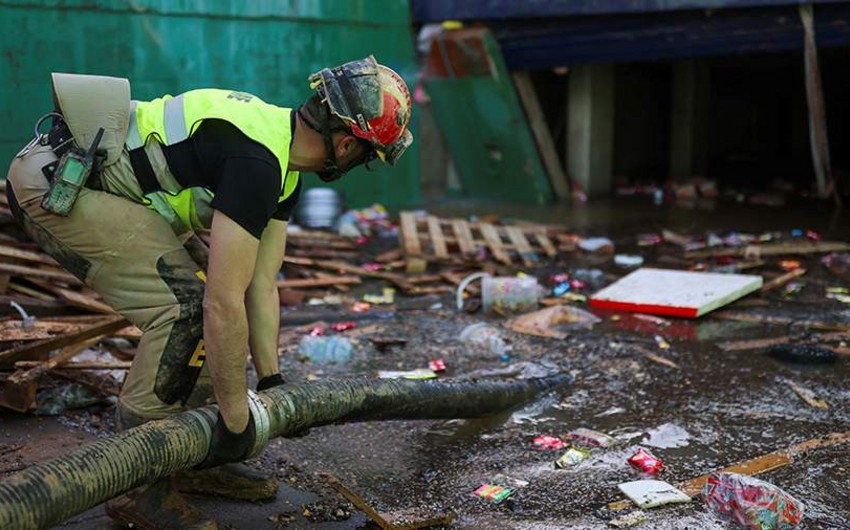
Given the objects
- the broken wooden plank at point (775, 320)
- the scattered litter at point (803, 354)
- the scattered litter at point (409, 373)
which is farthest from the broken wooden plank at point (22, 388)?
the broken wooden plank at point (775, 320)

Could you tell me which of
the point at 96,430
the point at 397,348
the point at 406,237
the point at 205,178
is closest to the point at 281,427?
the point at 205,178

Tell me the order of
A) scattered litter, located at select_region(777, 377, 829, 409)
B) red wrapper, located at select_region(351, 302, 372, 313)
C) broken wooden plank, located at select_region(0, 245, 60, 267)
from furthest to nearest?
red wrapper, located at select_region(351, 302, 372, 313), broken wooden plank, located at select_region(0, 245, 60, 267), scattered litter, located at select_region(777, 377, 829, 409)

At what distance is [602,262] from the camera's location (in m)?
8.43

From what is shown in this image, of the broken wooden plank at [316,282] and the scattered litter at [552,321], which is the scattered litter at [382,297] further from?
the scattered litter at [552,321]

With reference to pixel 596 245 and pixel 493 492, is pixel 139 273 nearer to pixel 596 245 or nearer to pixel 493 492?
pixel 493 492

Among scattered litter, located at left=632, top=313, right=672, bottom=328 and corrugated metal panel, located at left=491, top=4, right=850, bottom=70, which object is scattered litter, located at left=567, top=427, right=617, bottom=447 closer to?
scattered litter, located at left=632, top=313, right=672, bottom=328

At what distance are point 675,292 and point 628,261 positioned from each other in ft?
5.36

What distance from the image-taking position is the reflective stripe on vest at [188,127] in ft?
10.2

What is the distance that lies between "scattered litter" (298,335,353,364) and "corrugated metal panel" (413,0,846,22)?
6.09 metres

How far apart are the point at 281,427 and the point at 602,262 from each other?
18.3 feet

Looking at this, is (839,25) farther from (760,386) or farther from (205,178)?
(205,178)

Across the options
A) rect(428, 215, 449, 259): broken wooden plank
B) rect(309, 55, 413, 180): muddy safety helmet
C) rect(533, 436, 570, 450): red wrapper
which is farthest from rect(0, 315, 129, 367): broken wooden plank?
rect(428, 215, 449, 259): broken wooden plank

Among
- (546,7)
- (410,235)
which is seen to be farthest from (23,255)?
(546,7)

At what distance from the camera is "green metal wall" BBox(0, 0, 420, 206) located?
8805 mm
